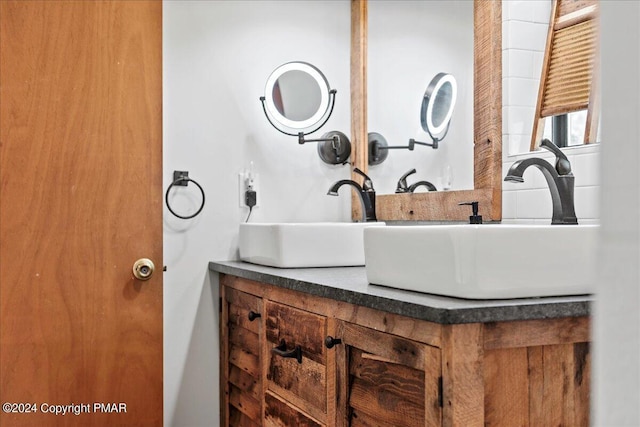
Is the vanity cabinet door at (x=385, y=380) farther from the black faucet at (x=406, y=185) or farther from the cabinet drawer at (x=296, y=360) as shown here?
the black faucet at (x=406, y=185)

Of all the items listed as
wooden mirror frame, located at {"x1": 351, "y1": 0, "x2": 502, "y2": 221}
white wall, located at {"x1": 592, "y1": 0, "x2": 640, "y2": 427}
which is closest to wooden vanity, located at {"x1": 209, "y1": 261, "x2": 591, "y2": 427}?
wooden mirror frame, located at {"x1": 351, "y1": 0, "x2": 502, "y2": 221}

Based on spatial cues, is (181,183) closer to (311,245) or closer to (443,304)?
(311,245)

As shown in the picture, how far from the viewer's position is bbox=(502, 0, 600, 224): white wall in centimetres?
177

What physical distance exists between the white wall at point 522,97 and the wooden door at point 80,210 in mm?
1139

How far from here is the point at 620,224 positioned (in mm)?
297

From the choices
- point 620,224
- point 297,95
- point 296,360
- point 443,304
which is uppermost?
point 297,95

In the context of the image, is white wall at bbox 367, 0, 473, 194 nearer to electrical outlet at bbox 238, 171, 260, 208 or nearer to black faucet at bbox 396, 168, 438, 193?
black faucet at bbox 396, 168, 438, 193

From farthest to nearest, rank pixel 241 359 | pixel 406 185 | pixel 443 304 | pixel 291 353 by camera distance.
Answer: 1. pixel 406 185
2. pixel 241 359
3. pixel 291 353
4. pixel 443 304

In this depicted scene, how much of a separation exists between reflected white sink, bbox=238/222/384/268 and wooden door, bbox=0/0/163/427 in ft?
1.27

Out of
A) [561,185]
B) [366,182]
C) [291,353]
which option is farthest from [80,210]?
[561,185]

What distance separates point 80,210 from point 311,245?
769 mm

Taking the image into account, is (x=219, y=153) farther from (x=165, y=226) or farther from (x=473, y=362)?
(x=473, y=362)

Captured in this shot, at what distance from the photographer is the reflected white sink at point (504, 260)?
48.7 inches

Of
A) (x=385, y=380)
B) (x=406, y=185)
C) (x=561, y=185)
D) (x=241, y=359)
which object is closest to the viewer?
(x=385, y=380)
